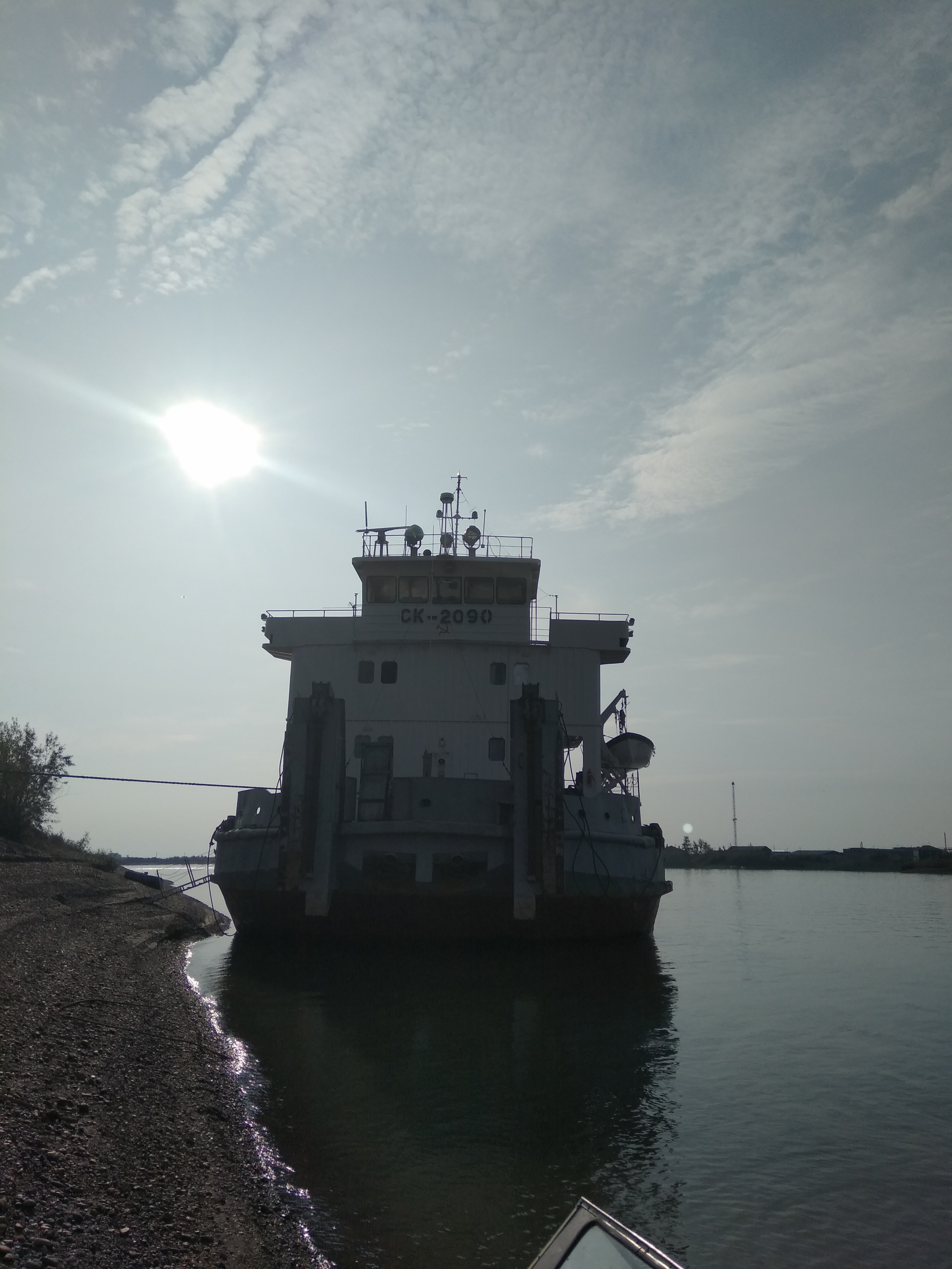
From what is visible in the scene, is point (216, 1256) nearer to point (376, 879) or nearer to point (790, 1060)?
point (790, 1060)

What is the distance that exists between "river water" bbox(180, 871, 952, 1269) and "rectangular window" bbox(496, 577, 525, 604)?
813 cm

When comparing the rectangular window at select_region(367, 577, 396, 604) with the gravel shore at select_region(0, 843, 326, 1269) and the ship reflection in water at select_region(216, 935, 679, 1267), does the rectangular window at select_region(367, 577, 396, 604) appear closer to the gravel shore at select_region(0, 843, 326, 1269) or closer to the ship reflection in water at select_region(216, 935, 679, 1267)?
the ship reflection in water at select_region(216, 935, 679, 1267)

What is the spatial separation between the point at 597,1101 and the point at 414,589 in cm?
1424

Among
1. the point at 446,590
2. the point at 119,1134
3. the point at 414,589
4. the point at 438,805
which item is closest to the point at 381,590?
the point at 414,589

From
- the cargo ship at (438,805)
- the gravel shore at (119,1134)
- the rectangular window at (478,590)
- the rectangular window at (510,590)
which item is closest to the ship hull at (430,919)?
the cargo ship at (438,805)

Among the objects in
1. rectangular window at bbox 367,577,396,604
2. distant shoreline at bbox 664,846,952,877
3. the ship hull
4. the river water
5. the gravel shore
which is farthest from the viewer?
distant shoreline at bbox 664,846,952,877

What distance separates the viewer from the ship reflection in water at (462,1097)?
17.7 ft

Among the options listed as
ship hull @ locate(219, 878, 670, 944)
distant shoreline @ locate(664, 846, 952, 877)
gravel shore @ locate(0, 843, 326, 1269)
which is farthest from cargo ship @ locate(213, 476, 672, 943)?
distant shoreline @ locate(664, 846, 952, 877)

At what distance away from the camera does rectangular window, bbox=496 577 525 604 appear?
20.8m

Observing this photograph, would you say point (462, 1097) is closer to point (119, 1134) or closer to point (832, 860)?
point (119, 1134)

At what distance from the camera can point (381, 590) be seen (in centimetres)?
2105

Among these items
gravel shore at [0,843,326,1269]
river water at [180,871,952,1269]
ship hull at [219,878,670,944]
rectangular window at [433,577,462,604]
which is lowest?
river water at [180,871,952,1269]

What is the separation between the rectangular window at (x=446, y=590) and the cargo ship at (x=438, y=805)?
32.5 inches

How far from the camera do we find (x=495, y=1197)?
5.69 meters
